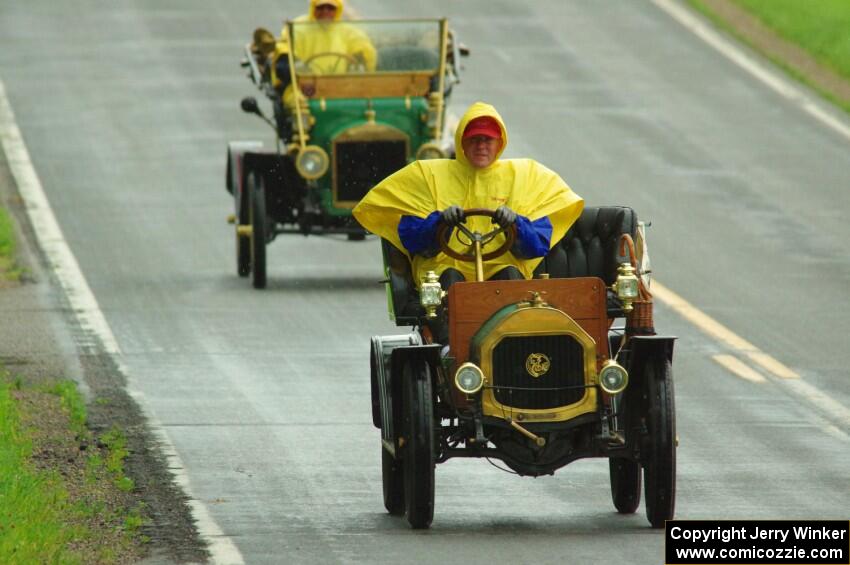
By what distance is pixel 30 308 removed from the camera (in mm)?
16719

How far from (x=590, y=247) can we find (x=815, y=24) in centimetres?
2427

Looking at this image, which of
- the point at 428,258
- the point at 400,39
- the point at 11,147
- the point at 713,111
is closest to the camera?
the point at 428,258

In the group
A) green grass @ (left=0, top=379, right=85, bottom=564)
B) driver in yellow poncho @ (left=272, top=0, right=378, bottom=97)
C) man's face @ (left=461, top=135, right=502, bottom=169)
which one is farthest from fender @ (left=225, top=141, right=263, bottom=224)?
man's face @ (left=461, top=135, right=502, bottom=169)

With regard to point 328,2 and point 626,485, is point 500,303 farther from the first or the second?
point 328,2

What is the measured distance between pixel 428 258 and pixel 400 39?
10.1m

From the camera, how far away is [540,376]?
9117 millimetres

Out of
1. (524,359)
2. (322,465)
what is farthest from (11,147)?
(524,359)

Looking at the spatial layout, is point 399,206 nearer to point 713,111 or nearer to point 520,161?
point 520,161

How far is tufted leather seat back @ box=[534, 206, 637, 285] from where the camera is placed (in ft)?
33.2

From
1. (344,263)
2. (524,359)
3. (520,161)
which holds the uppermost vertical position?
(520,161)

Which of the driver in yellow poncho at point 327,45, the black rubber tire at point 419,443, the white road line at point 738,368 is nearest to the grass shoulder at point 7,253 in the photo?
the driver in yellow poncho at point 327,45

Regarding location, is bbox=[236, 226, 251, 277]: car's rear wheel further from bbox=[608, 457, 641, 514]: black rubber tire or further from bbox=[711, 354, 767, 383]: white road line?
bbox=[608, 457, 641, 514]: black rubber tire
